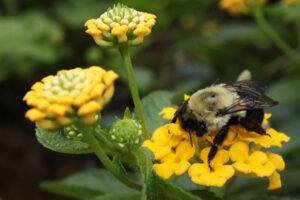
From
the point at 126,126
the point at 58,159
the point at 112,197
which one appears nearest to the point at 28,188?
the point at 58,159

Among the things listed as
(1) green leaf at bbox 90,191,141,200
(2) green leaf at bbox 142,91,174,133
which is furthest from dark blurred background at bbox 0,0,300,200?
(1) green leaf at bbox 90,191,141,200

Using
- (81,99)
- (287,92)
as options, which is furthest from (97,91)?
(287,92)

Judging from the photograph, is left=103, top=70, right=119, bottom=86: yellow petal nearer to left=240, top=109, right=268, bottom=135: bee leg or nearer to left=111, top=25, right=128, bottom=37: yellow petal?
left=111, top=25, right=128, bottom=37: yellow petal

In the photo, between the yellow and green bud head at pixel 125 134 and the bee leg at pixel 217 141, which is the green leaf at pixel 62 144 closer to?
the yellow and green bud head at pixel 125 134

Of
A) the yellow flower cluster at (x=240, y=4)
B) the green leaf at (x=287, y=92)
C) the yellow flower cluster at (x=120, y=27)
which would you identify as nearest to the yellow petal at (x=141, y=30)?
the yellow flower cluster at (x=120, y=27)

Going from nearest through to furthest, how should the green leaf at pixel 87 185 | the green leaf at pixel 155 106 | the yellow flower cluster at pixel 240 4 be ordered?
the green leaf at pixel 155 106 < the green leaf at pixel 87 185 < the yellow flower cluster at pixel 240 4

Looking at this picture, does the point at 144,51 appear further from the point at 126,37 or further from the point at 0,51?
the point at 126,37

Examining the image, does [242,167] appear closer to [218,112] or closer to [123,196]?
[218,112]
